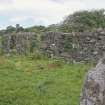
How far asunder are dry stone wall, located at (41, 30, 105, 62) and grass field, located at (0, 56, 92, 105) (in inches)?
39.0

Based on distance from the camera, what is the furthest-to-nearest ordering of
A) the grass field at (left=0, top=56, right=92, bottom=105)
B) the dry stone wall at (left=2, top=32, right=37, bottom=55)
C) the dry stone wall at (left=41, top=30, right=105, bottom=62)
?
the dry stone wall at (left=2, top=32, right=37, bottom=55) < the dry stone wall at (left=41, top=30, right=105, bottom=62) < the grass field at (left=0, top=56, right=92, bottom=105)

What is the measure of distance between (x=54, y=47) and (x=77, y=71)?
3.55 m

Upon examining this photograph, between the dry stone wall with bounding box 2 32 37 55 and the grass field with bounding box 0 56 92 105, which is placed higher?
the dry stone wall with bounding box 2 32 37 55

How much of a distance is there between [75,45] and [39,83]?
562cm

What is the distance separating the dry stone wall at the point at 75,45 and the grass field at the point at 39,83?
3.25 feet

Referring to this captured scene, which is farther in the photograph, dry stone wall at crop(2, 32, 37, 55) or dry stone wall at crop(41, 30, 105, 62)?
dry stone wall at crop(2, 32, 37, 55)

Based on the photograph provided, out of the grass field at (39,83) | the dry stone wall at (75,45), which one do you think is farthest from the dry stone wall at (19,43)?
the grass field at (39,83)

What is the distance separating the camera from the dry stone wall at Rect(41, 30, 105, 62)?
13.6 meters

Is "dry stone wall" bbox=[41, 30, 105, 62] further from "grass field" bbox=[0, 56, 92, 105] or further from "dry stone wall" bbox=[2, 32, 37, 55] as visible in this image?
"grass field" bbox=[0, 56, 92, 105]

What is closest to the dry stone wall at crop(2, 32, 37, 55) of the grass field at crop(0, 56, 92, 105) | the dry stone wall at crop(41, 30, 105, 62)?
the dry stone wall at crop(41, 30, 105, 62)

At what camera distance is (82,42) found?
14102mm

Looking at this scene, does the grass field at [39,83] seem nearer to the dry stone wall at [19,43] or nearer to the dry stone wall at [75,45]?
the dry stone wall at [75,45]

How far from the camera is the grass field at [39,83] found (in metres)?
7.18

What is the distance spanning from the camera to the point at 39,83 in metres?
8.79
